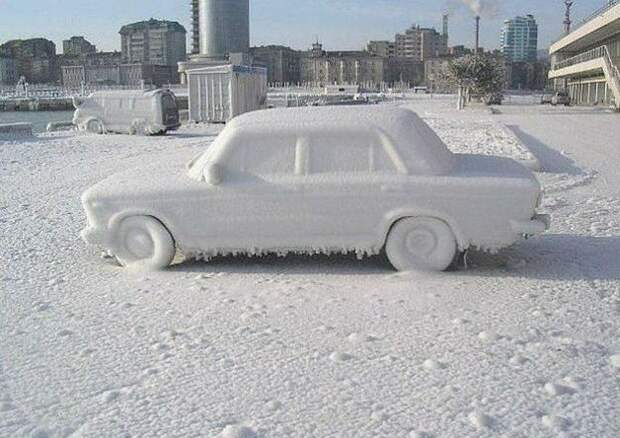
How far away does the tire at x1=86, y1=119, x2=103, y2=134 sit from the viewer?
1033 inches

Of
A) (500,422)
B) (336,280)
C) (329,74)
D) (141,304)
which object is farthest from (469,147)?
(329,74)

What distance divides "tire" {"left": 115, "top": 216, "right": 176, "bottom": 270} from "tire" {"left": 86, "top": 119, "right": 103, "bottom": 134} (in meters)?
20.9

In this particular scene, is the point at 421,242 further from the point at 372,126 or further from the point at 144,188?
the point at 144,188

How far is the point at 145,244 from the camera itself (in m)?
6.54

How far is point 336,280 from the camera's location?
6.11m

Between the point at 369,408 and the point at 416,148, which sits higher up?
the point at 416,148

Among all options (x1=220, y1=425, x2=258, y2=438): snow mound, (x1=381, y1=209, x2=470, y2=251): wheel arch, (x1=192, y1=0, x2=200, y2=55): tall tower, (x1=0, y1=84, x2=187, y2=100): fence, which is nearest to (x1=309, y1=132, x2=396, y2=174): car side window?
(x1=381, y1=209, x2=470, y2=251): wheel arch

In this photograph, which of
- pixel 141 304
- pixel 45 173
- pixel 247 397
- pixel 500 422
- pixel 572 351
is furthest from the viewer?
pixel 45 173

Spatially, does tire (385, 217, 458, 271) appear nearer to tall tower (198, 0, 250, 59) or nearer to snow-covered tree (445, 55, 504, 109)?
snow-covered tree (445, 55, 504, 109)

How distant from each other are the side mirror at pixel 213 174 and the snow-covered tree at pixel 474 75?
40.3 meters

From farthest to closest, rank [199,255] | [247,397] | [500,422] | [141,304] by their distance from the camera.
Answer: [199,255] → [141,304] → [247,397] → [500,422]

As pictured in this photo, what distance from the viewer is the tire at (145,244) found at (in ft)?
21.2

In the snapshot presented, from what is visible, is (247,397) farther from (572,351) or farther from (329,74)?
(329,74)

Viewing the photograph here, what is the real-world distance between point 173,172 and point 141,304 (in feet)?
6.41
